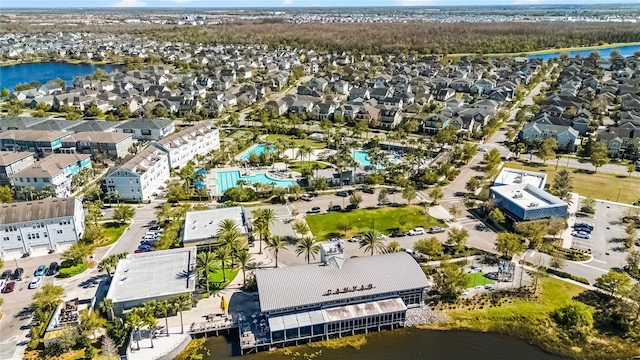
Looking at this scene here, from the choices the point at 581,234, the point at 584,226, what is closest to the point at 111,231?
the point at 581,234

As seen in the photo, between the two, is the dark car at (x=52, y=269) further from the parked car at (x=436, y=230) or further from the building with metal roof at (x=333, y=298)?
the parked car at (x=436, y=230)

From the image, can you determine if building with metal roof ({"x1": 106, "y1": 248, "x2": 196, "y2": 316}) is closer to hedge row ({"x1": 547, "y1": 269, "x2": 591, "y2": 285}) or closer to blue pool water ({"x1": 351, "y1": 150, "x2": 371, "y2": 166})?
hedge row ({"x1": 547, "y1": 269, "x2": 591, "y2": 285})

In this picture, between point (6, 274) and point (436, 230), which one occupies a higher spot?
point (6, 274)

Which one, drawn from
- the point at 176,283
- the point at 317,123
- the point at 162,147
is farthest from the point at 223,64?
the point at 176,283

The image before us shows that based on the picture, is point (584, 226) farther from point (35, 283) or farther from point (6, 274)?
point (6, 274)

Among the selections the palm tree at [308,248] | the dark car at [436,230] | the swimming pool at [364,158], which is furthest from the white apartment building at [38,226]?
the swimming pool at [364,158]

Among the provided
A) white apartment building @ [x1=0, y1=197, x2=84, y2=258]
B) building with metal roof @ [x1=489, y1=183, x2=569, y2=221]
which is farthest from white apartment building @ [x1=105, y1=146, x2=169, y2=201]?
building with metal roof @ [x1=489, y1=183, x2=569, y2=221]
